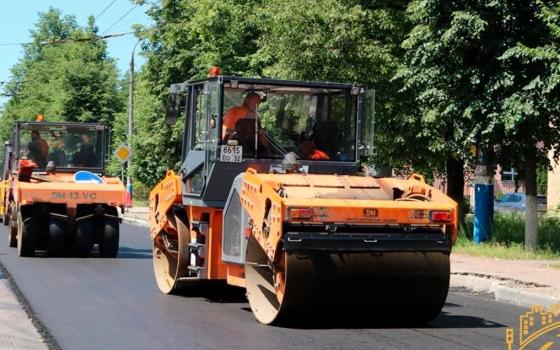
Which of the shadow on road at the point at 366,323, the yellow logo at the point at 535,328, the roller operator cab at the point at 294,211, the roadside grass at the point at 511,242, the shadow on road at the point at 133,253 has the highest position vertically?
the roller operator cab at the point at 294,211

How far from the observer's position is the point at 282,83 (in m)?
11.8

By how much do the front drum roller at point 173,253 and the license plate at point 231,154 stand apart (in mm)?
1265

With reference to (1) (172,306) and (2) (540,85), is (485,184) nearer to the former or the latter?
(2) (540,85)

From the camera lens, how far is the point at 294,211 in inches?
365

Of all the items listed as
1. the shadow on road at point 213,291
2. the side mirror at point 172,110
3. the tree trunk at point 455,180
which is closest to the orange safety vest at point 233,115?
the side mirror at point 172,110

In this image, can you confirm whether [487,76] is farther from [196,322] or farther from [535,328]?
[196,322]

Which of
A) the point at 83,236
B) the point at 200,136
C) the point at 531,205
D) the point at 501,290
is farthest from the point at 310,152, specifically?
the point at 531,205

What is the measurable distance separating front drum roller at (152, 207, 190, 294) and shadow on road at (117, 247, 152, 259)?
6.00 m

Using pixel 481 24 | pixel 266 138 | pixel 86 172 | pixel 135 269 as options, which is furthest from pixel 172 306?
pixel 481 24

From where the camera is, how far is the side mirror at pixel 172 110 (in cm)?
1236

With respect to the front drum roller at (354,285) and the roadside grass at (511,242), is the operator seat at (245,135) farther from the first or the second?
the roadside grass at (511,242)

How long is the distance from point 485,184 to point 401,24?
14.6ft

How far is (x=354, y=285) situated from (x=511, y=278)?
6.21 meters

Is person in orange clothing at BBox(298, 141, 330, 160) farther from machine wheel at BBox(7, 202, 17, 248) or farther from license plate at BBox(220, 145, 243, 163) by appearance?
machine wheel at BBox(7, 202, 17, 248)
